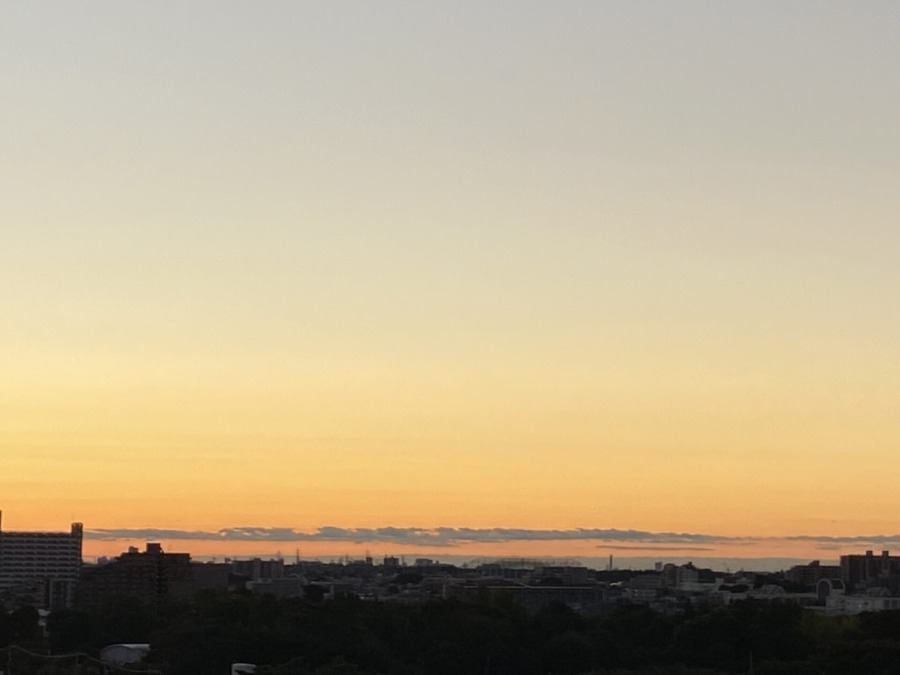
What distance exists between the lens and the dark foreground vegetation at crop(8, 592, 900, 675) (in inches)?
2136

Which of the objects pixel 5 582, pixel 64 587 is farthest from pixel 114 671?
pixel 5 582

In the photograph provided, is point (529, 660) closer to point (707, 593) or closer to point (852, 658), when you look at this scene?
point (852, 658)

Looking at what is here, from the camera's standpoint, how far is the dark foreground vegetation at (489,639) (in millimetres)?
54250

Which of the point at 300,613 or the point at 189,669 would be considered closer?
the point at 189,669

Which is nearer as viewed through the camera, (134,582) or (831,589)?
(134,582)

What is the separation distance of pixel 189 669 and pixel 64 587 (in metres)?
106

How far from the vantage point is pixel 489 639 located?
186ft

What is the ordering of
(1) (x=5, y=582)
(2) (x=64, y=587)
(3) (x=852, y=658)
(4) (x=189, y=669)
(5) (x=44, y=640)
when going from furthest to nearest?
(1) (x=5, y=582) < (2) (x=64, y=587) < (5) (x=44, y=640) < (4) (x=189, y=669) < (3) (x=852, y=658)

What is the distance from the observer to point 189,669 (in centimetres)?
5394

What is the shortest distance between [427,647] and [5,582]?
469 ft

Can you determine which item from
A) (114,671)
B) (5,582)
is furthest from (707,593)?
(114,671)

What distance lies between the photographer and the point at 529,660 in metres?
57.0

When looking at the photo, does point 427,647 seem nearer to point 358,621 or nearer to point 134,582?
point 358,621

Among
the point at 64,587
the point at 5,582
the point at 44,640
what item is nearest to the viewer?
the point at 44,640
